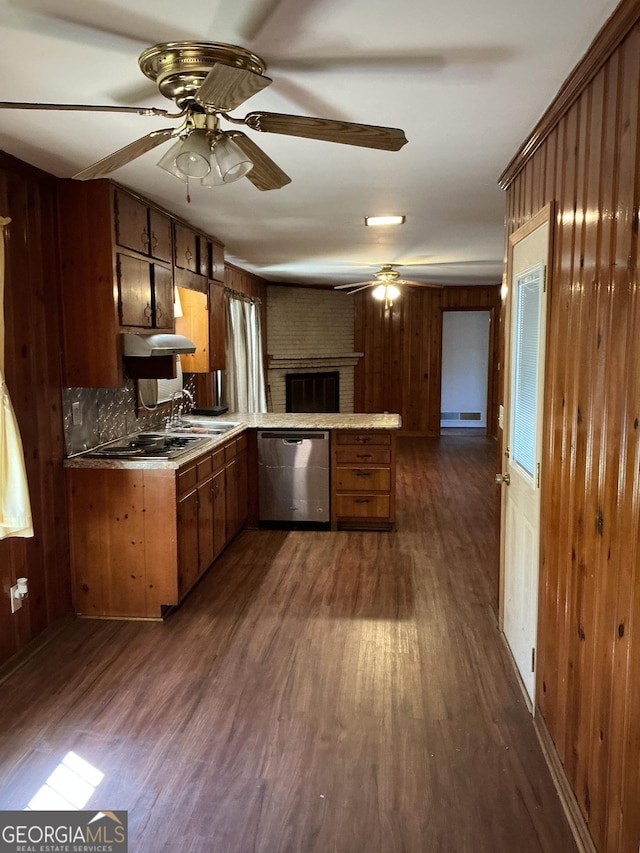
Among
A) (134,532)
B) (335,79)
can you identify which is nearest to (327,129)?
(335,79)

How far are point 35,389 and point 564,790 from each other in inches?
111

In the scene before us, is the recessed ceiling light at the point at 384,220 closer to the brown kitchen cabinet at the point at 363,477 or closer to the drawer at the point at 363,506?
the brown kitchen cabinet at the point at 363,477

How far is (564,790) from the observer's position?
6.93 ft

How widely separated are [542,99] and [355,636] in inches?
101

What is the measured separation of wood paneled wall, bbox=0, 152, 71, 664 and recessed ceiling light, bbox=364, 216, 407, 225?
1.98 metres

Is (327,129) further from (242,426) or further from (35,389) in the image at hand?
(242,426)

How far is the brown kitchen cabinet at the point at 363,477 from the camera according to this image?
5.01 metres

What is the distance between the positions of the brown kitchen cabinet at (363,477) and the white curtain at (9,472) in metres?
2.70

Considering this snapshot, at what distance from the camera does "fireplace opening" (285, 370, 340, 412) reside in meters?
8.84

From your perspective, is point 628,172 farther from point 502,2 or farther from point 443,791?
point 443,791

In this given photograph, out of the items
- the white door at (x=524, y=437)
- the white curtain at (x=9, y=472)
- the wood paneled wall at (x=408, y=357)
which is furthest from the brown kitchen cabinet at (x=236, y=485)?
the wood paneled wall at (x=408, y=357)

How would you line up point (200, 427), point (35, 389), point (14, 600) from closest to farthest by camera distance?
point (14, 600) → point (35, 389) → point (200, 427)

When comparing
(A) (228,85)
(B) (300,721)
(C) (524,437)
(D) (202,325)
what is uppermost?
(A) (228,85)

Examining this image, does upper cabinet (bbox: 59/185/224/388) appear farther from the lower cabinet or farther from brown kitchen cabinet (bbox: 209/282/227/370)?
brown kitchen cabinet (bbox: 209/282/227/370)
